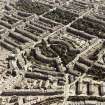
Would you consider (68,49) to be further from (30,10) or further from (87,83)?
(30,10)

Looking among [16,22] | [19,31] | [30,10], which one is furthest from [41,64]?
[30,10]

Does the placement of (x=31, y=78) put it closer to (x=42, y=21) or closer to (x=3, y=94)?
(x=3, y=94)

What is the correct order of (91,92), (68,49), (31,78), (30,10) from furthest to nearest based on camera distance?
(30,10) < (68,49) < (31,78) < (91,92)

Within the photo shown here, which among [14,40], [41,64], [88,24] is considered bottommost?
[41,64]

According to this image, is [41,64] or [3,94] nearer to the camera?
[3,94]

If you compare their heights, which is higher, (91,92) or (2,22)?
(2,22)

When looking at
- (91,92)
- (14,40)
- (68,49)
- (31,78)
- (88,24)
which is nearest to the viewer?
(91,92)
